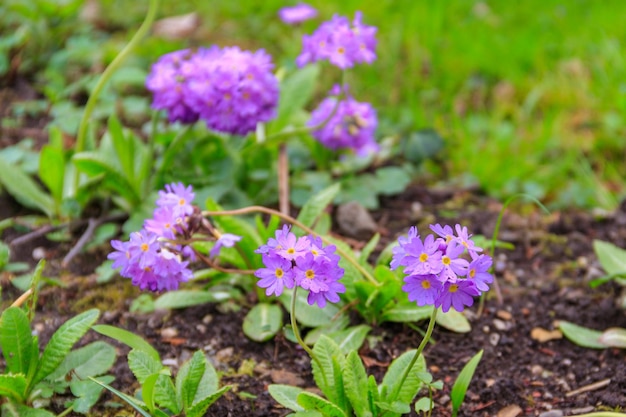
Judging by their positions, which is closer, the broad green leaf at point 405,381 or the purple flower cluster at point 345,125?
the broad green leaf at point 405,381

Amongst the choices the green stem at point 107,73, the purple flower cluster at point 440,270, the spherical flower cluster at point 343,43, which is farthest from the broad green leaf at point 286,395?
the green stem at point 107,73

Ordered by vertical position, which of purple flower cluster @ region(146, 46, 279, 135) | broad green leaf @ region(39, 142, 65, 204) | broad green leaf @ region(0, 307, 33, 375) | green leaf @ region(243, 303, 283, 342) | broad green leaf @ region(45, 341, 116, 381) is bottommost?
green leaf @ region(243, 303, 283, 342)

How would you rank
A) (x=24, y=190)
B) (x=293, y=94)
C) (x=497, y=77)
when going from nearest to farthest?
(x=24, y=190) → (x=293, y=94) → (x=497, y=77)

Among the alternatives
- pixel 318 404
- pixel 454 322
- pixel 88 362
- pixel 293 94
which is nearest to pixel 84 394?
pixel 88 362

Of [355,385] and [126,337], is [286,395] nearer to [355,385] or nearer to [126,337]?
[355,385]

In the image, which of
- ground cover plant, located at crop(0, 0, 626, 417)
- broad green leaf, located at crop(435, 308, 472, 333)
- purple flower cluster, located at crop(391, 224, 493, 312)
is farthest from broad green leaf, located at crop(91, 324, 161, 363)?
Result: broad green leaf, located at crop(435, 308, 472, 333)

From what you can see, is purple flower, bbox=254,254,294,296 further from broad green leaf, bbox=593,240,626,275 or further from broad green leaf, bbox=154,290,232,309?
broad green leaf, bbox=593,240,626,275

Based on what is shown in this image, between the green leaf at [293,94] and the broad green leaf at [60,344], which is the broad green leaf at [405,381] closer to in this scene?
the broad green leaf at [60,344]
